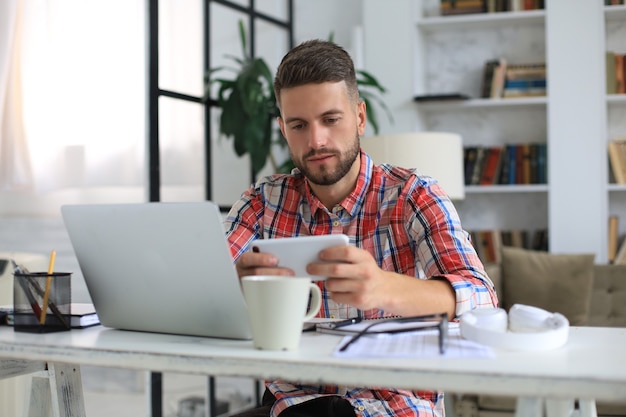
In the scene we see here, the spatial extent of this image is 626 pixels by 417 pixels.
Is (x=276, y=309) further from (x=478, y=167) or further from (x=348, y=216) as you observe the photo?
(x=478, y=167)

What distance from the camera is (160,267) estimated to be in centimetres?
113

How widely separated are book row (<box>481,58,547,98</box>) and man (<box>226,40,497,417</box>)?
270 centimetres

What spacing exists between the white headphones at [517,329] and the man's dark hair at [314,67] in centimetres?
62

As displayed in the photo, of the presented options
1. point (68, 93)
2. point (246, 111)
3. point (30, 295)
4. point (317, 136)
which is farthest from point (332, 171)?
point (246, 111)

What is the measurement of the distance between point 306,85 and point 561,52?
295 centimetres

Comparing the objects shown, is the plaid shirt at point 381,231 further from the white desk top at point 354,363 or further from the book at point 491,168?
the book at point 491,168

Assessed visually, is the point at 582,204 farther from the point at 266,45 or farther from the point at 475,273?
the point at 475,273

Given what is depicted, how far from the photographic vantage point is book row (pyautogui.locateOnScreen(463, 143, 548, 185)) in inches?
166

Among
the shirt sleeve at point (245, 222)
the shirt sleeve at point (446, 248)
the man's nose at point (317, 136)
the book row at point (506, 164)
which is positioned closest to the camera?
the shirt sleeve at point (446, 248)

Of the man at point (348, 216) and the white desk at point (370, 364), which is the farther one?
the man at point (348, 216)

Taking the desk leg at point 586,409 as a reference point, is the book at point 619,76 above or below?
above

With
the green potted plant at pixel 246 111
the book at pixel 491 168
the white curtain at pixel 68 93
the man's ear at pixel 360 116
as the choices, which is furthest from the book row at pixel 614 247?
the man's ear at pixel 360 116

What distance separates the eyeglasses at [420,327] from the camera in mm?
1015

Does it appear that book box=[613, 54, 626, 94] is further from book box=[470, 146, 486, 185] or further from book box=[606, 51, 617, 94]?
book box=[470, 146, 486, 185]
